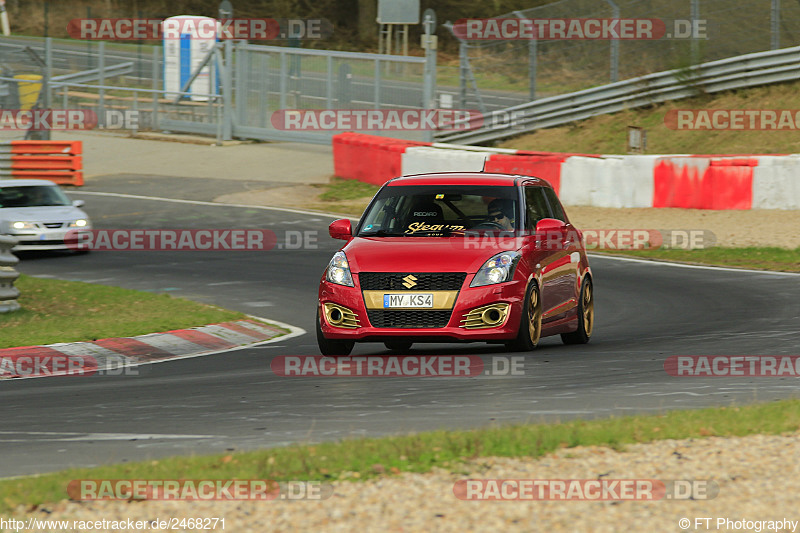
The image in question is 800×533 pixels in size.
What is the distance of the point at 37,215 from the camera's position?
2083cm

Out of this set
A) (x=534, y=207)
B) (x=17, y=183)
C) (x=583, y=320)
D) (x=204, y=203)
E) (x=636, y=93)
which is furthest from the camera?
(x=636, y=93)

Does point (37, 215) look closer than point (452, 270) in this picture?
No

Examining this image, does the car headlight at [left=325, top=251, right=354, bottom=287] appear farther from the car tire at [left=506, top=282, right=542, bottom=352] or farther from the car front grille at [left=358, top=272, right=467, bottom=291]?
the car tire at [left=506, top=282, right=542, bottom=352]

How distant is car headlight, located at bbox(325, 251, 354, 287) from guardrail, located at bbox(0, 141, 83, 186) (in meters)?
20.6

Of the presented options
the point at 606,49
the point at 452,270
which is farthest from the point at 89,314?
the point at 606,49

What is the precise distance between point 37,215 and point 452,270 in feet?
40.1

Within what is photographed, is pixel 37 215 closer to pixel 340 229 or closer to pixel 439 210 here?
pixel 340 229

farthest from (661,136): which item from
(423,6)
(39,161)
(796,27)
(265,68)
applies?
(423,6)

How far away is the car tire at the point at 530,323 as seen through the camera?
35.1 feet

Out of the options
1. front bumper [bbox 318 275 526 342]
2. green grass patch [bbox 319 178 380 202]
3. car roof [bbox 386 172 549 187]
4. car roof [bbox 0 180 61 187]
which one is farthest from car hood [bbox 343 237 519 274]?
green grass patch [bbox 319 178 380 202]

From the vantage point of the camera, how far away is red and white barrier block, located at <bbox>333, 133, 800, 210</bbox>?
21.6 m

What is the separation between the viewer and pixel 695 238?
20.8m

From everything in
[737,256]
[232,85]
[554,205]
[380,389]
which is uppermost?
[232,85]

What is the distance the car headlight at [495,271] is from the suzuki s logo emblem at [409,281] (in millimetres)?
470
